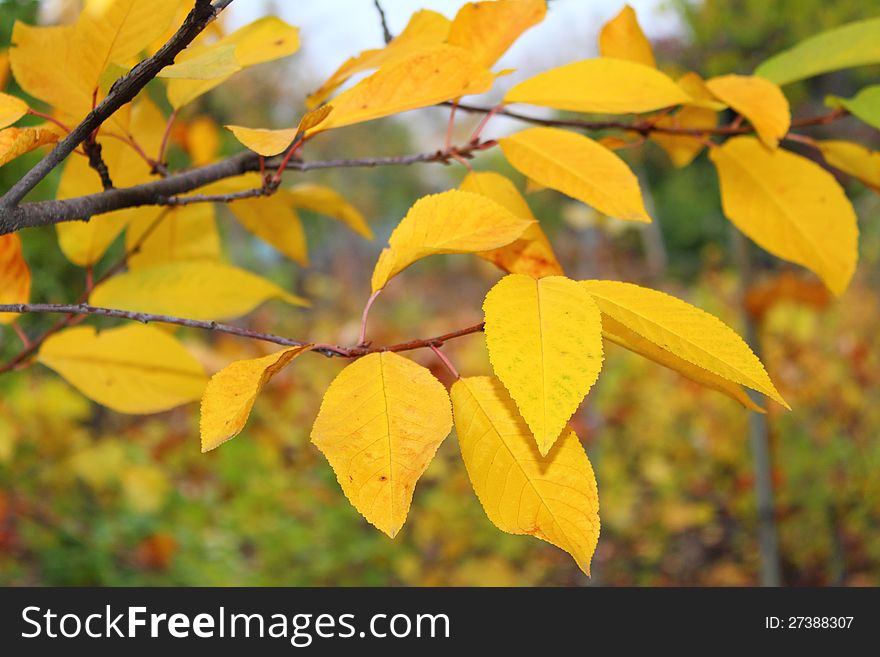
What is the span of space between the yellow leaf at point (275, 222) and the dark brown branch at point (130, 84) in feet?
0.72

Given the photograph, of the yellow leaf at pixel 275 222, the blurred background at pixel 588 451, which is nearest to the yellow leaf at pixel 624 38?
the yellow leaf at pixel 275 222

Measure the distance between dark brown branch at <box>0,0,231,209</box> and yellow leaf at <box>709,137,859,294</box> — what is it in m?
0.36

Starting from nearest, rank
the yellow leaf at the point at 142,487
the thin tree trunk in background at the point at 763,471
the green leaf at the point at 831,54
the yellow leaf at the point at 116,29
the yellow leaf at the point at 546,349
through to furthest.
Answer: the yellow leaf at the point at 546,349
the yellow leaf at the point at 116,29
the green leaf at the point at 831,54
the yellow leaf at the point at 142,487
the thin tree trunk in background at the point at 763,471

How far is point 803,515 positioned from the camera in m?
2.39

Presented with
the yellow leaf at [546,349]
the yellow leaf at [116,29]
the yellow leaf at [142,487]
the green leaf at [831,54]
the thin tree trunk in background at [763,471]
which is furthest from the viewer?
the thin tree trunk in background at [763,471]

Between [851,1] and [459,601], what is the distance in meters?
1.25

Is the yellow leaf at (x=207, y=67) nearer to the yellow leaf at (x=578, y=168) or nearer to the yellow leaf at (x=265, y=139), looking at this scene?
the yellow leaf at (x=265, y=139)

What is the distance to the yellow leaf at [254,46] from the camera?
1.52ft

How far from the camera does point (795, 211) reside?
20.5 inches

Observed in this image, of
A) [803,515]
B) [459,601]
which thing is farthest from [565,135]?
[803,515]

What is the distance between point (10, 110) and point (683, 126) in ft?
1.50

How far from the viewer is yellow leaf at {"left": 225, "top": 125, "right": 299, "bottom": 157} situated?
1.13 feet

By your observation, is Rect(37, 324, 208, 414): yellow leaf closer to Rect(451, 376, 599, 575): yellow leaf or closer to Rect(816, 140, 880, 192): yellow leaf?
Rect(451, 376, 599, 575): yellow leaf

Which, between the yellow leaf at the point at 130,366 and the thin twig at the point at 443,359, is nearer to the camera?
the thin twig at the point at 443,359
